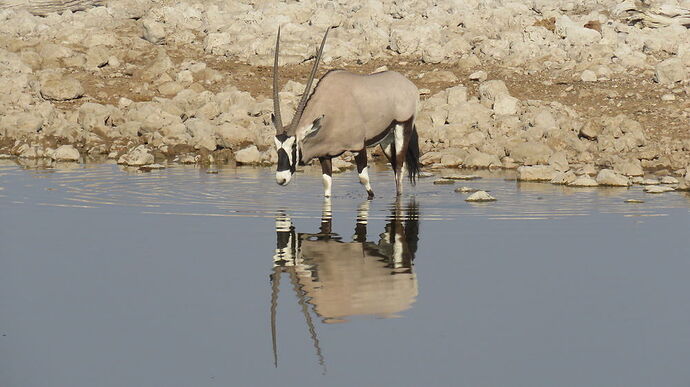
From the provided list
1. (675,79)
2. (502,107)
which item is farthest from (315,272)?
(675,79)

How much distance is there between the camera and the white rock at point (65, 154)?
2106 cm

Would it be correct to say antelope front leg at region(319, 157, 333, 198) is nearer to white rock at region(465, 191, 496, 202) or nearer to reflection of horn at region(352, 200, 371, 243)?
reflection of horn at region(352, 200, 371, 243)

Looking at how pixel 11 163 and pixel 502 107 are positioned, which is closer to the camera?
pixel 11 163

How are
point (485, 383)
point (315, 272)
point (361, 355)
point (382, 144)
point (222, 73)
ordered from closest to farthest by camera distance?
1. point (485, 383)
2. point (361, 355)
3. point (315, 272)
4. point (382, 144)
5. point (222, 73)

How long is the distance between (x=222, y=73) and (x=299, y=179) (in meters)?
11.3

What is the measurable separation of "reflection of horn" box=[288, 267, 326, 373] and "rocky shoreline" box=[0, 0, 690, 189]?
27.3ft

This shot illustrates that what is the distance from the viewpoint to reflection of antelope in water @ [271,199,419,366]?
788cm

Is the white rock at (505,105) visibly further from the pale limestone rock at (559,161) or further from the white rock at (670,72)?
the white rock at (670,72)

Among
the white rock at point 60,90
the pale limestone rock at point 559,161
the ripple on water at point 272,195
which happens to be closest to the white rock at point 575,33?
the pale limestone rock at point 559,161

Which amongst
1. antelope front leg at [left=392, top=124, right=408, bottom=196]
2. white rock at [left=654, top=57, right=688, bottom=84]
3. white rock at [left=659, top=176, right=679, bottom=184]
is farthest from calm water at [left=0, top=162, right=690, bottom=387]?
white rock at [left=654, top=57, right=688, bottom=84]

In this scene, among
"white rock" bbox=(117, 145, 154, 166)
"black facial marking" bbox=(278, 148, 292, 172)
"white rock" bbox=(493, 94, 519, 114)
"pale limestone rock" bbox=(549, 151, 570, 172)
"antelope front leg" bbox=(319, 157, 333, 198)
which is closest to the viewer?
"black facial marking" bbox=(278, 148, 292, 172)

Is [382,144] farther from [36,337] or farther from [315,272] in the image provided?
[36,337]

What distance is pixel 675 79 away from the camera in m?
26.1

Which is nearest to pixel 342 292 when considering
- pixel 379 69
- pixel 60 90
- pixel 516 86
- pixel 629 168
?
pixel 629 168
